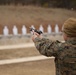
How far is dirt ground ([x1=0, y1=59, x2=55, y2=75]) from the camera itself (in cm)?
845

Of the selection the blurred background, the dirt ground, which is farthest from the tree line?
the dirt ground

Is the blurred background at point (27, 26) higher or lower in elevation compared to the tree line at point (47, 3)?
lower

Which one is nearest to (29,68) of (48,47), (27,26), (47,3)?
(48,47)

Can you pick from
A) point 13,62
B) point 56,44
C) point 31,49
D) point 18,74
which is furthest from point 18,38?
point 56,44

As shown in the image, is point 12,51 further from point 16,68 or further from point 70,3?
point 70,3

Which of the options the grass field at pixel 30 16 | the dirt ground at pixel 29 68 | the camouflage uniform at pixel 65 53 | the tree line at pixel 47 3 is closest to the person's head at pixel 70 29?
the camouflage uniform at pixel 65 53

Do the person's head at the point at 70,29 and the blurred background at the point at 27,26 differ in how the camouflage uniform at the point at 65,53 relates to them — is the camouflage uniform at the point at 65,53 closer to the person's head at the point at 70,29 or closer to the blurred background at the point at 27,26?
the person's head at the point at 70,29

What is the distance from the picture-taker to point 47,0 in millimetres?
32875

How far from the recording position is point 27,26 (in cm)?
2438

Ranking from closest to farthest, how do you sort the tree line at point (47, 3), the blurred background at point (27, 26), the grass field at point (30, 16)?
the blurred background at point (27, 26)
the grass field at point (30, 16)
the tree line at point (47, 3)

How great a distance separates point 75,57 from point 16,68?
631 centimetres

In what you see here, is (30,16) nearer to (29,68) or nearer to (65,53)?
(29,68)

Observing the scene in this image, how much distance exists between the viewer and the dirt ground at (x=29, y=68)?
8452 mm

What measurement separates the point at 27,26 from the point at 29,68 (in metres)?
15.4
